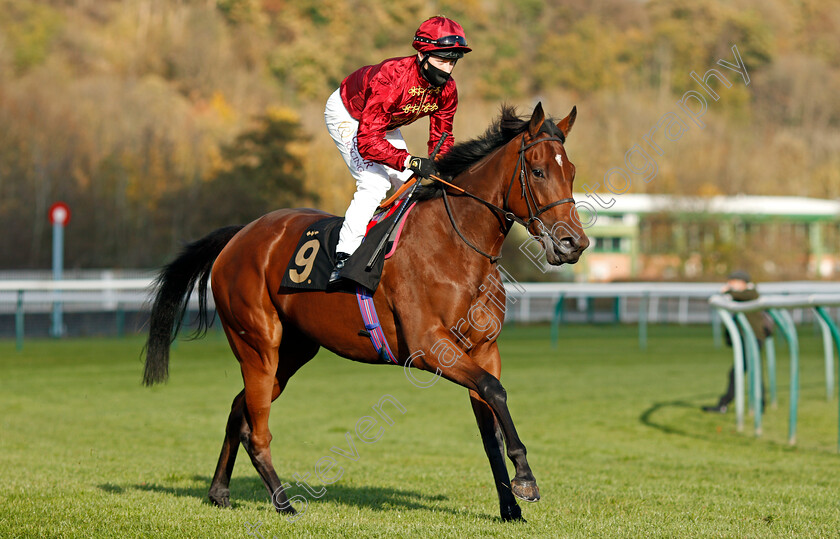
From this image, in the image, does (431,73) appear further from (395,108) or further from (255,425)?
(255,425)

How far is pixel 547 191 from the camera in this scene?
4.38m

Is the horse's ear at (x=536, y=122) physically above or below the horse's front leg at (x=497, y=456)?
above

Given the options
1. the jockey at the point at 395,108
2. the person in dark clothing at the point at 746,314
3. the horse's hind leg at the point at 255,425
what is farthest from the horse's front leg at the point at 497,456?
the person in dark clothing at the point at 746,314

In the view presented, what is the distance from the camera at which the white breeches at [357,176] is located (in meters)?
4.84

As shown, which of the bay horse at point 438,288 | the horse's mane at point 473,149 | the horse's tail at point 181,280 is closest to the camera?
the bay horse at point 438,288

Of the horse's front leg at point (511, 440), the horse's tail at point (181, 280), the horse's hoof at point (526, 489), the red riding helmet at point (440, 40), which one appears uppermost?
the red riding helmet at point (440, 40)

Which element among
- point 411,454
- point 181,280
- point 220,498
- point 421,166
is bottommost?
point 411,454

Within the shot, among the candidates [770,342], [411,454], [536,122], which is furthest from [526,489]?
[770,342]

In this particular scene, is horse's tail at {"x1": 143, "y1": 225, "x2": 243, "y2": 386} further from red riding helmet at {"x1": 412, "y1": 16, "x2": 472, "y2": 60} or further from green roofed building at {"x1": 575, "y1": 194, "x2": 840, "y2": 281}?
green roofed building at {"x1": 575, "y1": 194, "x2": 840, "y2": 281}

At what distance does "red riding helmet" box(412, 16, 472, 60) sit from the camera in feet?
15.3

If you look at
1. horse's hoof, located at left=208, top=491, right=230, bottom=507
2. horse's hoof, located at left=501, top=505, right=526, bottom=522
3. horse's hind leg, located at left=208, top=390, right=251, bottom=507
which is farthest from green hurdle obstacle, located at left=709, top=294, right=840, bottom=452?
horse's hoof, located at left=208, top=491, right=230, bottom=507

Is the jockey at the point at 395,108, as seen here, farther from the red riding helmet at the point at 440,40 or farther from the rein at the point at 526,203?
the rein at the point at 526,203

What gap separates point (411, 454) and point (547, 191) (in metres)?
3.87

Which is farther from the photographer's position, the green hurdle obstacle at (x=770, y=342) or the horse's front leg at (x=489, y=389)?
the green hurdle obstacle at (x=770, y=342)
